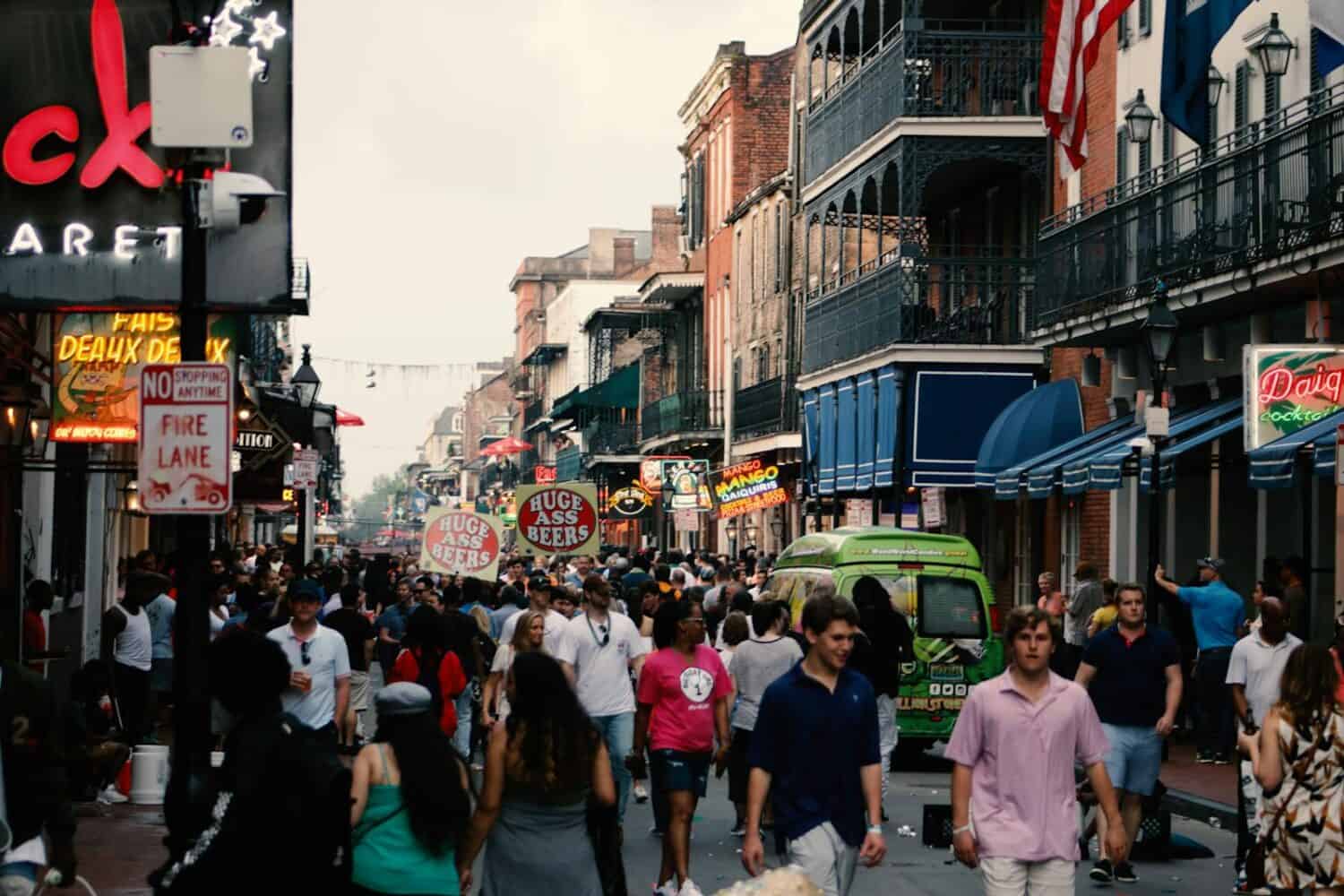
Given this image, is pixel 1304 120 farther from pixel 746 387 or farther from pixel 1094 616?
pixel 746 387

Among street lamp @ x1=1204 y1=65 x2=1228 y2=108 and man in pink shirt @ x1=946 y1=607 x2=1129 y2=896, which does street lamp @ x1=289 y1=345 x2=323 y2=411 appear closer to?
street lamp @ x1=1204 y1=65 x2=1228 y2=108

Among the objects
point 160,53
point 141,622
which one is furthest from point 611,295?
point 160,53

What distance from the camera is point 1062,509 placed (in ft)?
110

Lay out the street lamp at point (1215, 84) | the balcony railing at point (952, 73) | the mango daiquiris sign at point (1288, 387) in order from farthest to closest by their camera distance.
→ the balcony railing at point (952, 73), the street lamp at point (1215, 84), the mango daiquiris sign at point (1288, 387)

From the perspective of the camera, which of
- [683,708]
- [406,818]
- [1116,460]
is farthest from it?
[1116,460]

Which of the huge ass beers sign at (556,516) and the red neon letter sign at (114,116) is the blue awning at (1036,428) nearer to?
the huge ass beers sign at (556,516)

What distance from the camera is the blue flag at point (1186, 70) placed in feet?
77.3

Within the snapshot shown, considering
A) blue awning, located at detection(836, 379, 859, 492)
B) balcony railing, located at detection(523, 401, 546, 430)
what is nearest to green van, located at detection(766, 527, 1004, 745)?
blue awning, located at detection(836, 379, 859, 492)

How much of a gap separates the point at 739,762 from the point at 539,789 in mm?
7458

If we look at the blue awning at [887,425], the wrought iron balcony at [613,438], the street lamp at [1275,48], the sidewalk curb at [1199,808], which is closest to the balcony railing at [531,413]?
the wrought iron balcony at [613,438]

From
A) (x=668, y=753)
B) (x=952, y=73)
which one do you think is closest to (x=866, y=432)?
(x=952, y=73)

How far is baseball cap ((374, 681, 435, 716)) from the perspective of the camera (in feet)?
25.9

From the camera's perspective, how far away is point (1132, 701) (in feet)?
46.0

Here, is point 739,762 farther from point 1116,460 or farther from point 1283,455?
point 1116,460
